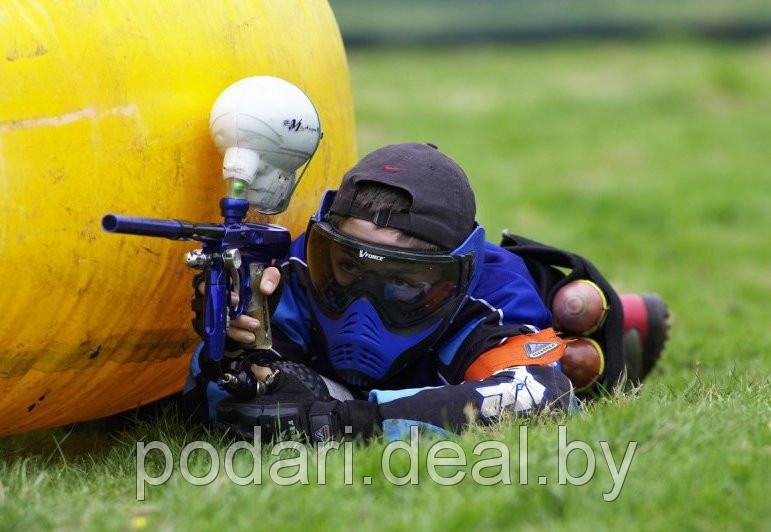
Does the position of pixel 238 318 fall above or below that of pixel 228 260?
below

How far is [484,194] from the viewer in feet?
34.8

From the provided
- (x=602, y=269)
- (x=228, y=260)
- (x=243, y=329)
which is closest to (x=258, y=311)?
(x=243, y=329)

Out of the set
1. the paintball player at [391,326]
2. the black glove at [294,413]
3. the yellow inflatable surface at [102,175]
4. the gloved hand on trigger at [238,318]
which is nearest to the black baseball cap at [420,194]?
the paintball player at [391,326]

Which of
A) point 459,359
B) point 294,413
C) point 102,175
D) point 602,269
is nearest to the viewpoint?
point 102,175

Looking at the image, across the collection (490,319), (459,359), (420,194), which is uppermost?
(420,194)

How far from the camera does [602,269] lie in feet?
28.1

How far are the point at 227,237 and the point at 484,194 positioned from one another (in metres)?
7.02

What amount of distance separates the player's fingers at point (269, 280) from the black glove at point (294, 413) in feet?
0.98

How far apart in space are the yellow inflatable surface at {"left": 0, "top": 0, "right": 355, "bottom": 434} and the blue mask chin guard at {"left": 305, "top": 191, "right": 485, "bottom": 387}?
483 mm

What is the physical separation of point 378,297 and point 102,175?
1.03 meters

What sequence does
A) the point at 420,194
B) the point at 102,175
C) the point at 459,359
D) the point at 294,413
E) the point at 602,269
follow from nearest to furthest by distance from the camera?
the point at 102,175 → the point at 294,413 → the point at 420,194 → the point at 459,359 → the point at 602,269

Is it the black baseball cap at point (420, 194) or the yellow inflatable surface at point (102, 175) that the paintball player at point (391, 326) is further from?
the yellow inflatable surface at point (102, 175)

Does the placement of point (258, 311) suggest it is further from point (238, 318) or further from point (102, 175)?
point (102, 175)

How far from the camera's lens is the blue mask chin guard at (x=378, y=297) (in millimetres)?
3916
